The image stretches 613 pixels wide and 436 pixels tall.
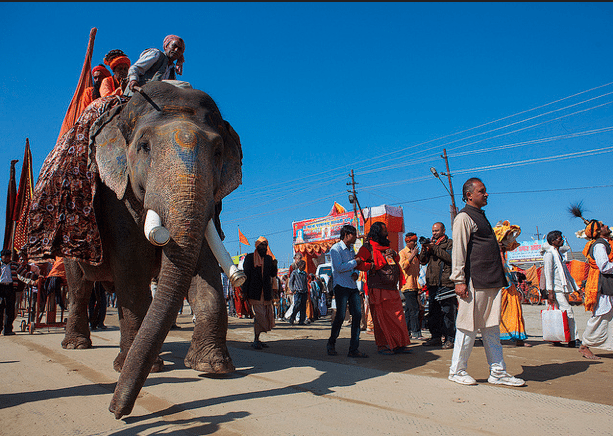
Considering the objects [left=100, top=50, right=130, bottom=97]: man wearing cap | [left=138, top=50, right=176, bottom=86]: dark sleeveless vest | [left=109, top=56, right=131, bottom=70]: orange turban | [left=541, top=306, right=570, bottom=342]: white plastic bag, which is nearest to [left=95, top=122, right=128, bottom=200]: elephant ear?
[left=138, top=50, right=176, bottom=86]: dark sleeveless vest

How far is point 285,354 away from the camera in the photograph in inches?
264

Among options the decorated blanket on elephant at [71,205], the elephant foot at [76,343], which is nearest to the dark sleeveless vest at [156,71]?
the decorated blanket on elephant at [71,205]

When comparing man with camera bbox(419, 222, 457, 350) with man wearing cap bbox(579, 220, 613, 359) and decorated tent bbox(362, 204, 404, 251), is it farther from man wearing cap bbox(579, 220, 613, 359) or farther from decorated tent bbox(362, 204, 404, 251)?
decorated tent bbox(362, 204, 404, 251)

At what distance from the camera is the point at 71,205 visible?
536 centimetres

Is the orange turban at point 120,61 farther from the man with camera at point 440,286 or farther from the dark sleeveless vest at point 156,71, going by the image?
the man with camera at point 440,286

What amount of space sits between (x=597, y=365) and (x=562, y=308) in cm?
194

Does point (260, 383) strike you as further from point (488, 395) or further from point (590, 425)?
point (590, 425)

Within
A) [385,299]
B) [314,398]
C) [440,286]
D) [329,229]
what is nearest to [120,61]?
[385,299]

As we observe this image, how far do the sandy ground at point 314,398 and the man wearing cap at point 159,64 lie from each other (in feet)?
10.1

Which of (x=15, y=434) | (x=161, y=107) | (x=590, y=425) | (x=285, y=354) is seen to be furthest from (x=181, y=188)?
(x=285, y=354)

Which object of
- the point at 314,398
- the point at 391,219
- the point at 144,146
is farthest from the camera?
the point at 391,219

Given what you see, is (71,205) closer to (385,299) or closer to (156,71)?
(156,71)

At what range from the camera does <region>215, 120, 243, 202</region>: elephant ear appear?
4.61 meters

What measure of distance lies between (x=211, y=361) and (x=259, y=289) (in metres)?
3.02
